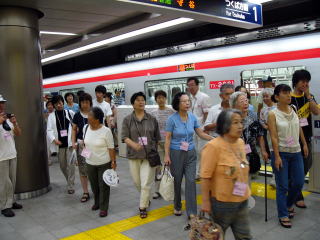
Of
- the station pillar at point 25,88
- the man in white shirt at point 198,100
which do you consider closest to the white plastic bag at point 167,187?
the man in white shirt at point 198,100

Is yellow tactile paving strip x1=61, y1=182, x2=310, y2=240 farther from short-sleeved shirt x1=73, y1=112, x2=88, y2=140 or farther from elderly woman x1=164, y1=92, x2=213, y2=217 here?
short-sleeved shirt x1=73, y1=112, x2=88, y2=140

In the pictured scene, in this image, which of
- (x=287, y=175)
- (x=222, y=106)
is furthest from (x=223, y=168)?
(x=222, y=106)

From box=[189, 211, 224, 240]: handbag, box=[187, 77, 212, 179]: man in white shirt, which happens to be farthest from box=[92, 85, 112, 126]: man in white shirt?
box=[189, 211, 224, 240]: handbag

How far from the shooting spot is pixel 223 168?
2344 mm

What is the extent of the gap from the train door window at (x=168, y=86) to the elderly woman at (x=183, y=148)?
4.12 metres

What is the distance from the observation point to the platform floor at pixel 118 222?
3727 mm

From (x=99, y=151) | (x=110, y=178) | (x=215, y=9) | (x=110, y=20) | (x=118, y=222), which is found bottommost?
(x=118, y=222)

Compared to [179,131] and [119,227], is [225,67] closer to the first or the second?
[179,131]

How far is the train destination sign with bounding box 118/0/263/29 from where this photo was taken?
4.68 m

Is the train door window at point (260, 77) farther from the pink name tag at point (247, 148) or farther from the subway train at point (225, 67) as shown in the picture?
the pink name tag at point (247, 148)

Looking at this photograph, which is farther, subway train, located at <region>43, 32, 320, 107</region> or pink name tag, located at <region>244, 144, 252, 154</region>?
subway train, located at <region>43, 32, 320, 107</region>

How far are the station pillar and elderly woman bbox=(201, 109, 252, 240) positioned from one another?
12.6ft

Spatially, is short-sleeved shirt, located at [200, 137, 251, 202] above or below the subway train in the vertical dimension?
below

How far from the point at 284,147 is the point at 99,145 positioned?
88.6 inches
